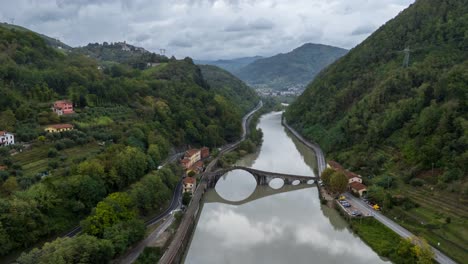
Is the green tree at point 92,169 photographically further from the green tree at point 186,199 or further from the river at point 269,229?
the river at point 269,229

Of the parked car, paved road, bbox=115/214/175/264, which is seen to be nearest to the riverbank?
the parked car

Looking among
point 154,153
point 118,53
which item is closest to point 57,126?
point 154,153

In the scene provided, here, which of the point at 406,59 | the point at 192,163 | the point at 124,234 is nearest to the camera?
the point at 124,234

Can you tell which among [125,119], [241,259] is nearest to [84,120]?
[125,119]

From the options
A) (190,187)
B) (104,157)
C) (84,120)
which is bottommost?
(190,187)

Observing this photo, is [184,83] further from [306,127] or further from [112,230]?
[112,230]

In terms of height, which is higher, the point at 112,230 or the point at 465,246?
the point at 112,230

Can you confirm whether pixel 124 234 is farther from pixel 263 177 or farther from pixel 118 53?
pixel 118 53

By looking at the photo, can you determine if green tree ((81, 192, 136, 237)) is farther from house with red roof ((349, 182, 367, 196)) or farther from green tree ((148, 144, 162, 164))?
house with red roof ((349, 182, 367, 196))
